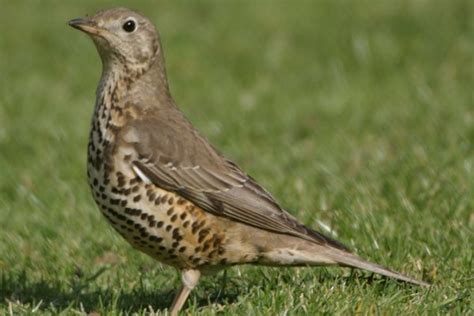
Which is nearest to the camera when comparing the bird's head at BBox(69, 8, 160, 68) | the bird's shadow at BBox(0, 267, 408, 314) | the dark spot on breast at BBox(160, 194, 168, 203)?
the dark spot on breast at BBox(160, 194, 168, 203)

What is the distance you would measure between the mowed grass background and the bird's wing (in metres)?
0.36

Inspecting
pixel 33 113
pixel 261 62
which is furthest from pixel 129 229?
pixel 261 62

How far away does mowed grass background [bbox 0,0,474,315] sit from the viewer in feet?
21.3

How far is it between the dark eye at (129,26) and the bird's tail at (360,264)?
5.44 feet

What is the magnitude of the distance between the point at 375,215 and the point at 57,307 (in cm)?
214

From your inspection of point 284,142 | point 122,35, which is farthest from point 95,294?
point 284,142

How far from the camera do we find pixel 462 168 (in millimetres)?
8188

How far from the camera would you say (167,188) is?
626 centimetres

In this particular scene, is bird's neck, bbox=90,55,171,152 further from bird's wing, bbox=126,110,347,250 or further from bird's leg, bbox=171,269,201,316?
bird's leg, bbox=171,269,201,316

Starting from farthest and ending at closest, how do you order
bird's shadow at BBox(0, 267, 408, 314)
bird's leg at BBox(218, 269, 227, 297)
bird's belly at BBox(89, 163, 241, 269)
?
bird's leg at BBox(218, 269, 227, 297) → bird's shadow at BBox(0, 267, 408, 314) → bird's belly at BBox(89, 163, 241, 269)

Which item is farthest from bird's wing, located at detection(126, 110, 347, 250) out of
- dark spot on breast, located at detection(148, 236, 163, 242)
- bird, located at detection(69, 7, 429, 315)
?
dark spot on breast, located at detection(148, 236, 163, 242)

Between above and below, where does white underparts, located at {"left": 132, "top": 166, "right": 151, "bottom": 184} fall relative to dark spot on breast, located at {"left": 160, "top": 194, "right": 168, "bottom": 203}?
above

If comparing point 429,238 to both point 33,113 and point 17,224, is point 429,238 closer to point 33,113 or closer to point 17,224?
point 17,224

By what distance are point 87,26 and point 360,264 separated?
1.96m
